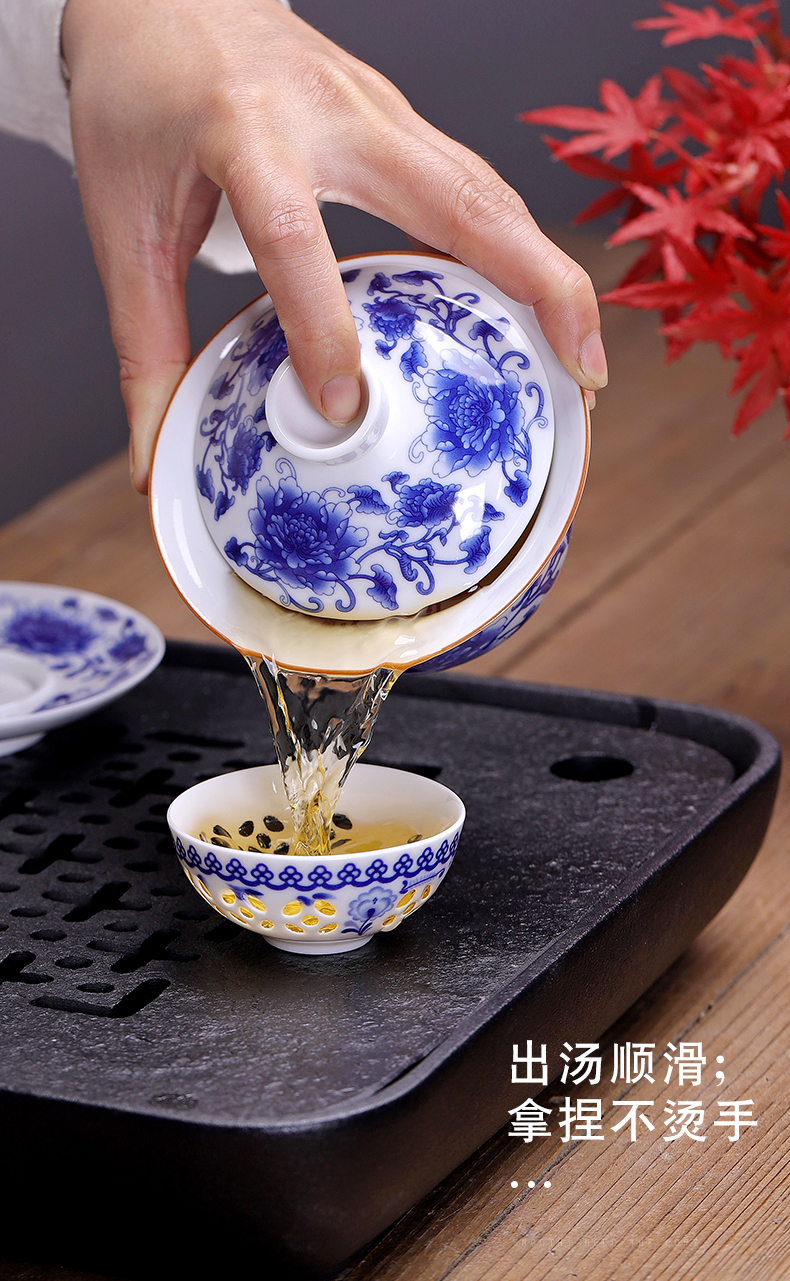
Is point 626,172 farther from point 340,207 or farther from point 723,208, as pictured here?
point 340,207

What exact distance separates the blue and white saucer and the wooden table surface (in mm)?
241

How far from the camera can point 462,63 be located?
2.21 meters

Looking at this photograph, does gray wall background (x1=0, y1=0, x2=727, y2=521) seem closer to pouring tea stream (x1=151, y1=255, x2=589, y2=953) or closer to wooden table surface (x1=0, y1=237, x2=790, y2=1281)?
wooden table surface (x1=0, y1=237, x2=790, y2=1281)

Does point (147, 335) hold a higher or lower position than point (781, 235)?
lower

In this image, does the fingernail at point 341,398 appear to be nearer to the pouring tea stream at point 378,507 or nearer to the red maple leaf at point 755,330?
the pouring tea stream at point 378,507

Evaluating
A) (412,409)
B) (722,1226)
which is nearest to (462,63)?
(412,409)

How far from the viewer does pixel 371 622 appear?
27.5 inches

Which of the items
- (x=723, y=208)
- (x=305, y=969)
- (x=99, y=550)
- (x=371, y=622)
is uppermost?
(x=723, y=208)

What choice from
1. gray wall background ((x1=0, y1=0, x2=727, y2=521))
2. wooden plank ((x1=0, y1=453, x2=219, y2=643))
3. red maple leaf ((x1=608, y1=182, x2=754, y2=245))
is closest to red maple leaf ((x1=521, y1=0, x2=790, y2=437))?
red maple leaf ((x1=608, y1=182, x2=754, y2=245))

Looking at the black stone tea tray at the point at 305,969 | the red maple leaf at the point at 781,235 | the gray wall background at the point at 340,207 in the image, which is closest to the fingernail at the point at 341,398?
the black stone tea tray at the point at 305,969

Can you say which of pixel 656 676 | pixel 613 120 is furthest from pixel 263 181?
pixel 656 676

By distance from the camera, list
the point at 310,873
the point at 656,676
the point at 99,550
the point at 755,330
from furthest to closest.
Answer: the point at 99,550 < the point at 656,676 < the point at 755,330 < the point at 310,873

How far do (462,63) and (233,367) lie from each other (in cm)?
164

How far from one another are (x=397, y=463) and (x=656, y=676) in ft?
1.91
